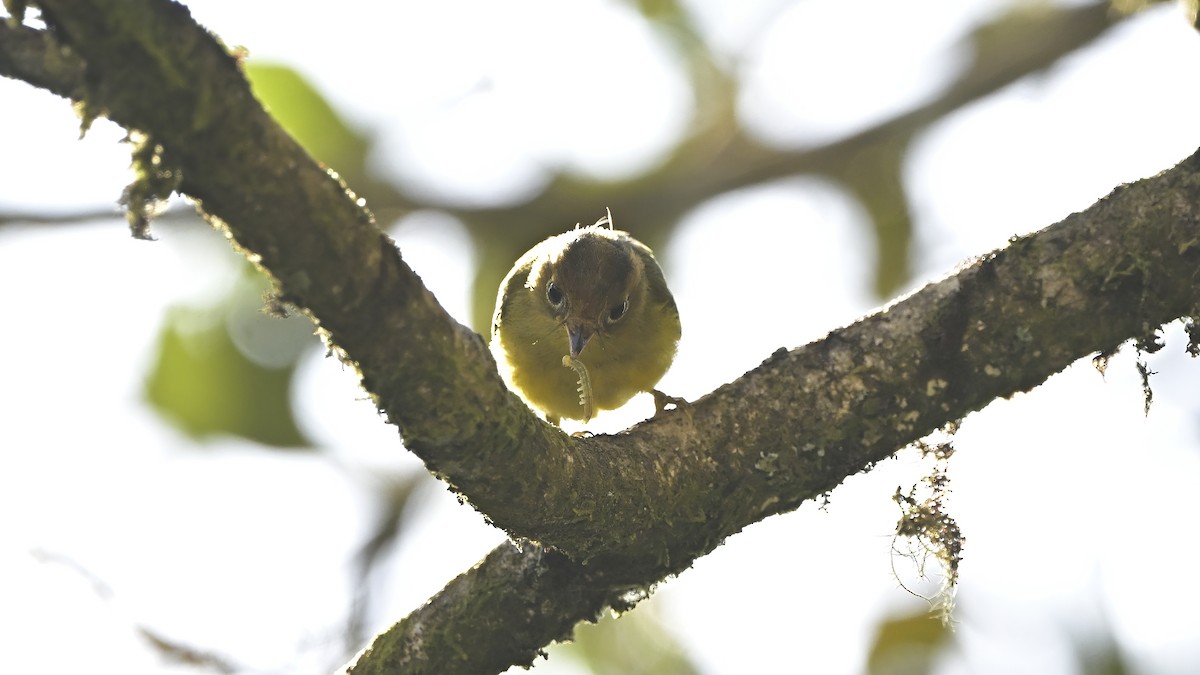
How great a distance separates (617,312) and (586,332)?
22 cm

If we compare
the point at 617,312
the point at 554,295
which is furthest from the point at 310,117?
the point at 617,312

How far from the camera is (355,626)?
5.25 metres

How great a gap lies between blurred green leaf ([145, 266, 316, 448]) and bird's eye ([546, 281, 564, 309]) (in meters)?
1.79

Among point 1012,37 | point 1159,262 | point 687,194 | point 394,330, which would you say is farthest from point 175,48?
point 1012,37

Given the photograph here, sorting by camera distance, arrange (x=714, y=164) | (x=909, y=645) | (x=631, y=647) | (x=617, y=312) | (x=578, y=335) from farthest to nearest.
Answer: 1. (x=714, y=164)
2. (x=631, y=647)
3. (x=909, y=645)
4. (x=617, y=312)
5. (x=578, y=335)

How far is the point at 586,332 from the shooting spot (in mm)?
5059

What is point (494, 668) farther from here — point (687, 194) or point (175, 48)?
point (687, 194)

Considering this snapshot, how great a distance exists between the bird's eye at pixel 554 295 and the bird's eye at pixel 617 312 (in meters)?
0.22

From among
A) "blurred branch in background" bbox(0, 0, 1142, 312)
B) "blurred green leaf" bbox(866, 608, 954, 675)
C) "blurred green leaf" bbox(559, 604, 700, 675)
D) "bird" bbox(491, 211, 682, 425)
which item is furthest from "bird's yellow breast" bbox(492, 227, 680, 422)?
"blurred green leaf" bbox(866, 608, 954, 675)

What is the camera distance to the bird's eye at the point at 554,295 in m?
5.20

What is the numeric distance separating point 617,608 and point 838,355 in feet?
3.20

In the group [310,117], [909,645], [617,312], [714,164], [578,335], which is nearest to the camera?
[578,335]

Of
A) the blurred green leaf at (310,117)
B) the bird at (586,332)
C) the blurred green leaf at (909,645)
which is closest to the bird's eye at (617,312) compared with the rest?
the bird at (586,332)

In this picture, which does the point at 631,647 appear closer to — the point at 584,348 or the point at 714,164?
the point at 584,348
